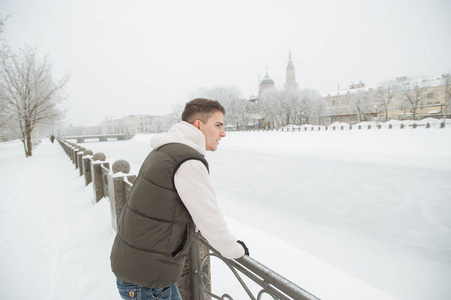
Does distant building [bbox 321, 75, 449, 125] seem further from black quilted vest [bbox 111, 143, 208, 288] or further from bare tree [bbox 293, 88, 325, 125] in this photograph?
black quilted vest [bbox 111, 143, 208, 288]

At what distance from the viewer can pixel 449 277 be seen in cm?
370

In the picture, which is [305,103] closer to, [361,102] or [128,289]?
[361,102]

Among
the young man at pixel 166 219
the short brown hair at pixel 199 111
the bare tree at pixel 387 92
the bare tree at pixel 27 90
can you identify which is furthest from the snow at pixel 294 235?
the bare tree at pixel 387 92

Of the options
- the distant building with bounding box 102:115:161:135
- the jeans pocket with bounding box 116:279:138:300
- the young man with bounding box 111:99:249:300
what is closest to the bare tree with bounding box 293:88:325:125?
the young man with bounding box 111:99:249:300

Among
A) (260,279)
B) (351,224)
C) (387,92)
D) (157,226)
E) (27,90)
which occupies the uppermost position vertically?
(387,92)

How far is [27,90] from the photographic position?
18750 mm

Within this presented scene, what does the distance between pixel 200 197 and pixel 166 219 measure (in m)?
0.27

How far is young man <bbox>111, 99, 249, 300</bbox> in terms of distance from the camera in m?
1.24

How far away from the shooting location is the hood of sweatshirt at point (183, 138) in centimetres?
137

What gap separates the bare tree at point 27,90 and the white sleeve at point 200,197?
22.6 metres

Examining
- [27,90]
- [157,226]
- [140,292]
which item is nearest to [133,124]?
[27,90]

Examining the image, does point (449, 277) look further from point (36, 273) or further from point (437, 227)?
point (36, 273)

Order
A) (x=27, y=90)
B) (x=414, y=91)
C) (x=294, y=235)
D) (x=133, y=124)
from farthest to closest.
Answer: (x=133, y=124), (x=414, y=91), (x=27, y=90), (x=294, y=235)

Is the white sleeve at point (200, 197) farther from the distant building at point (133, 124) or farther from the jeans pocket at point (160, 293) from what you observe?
the distant building at point (133, 124)
